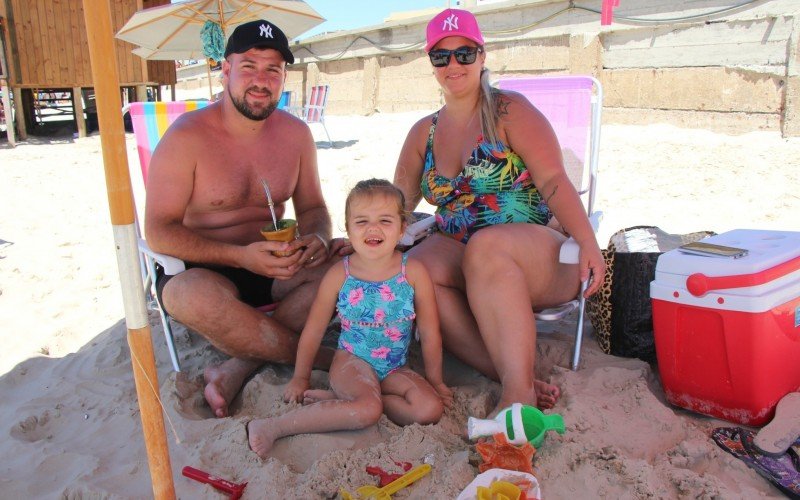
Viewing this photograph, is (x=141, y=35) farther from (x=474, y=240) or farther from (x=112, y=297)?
(x=474, y=240)

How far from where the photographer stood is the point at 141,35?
21.7 ft

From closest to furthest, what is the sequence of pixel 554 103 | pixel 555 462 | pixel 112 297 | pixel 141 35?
pixel 555 462 < pixel 554 103 < pixel 112 297 < pixel 141 35

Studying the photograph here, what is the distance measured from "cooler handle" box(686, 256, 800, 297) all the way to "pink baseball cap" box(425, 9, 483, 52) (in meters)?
1.30

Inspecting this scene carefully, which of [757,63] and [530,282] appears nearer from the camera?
[530,282]

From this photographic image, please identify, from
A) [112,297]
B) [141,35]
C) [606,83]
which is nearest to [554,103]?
[112,297]

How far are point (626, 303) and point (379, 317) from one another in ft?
3.76

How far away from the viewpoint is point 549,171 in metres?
2.51

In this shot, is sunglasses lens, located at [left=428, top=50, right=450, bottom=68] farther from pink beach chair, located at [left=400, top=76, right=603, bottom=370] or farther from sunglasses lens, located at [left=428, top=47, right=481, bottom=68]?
pink beach chair, located at [left=400, top=76, right=603, bottom=370]

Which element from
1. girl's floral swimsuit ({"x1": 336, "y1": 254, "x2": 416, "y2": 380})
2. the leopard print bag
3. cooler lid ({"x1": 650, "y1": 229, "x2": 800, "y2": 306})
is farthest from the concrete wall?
girl's floral swimsuit ({"x1": 336, "y1": 254, "x2": 416, "y2": 380})

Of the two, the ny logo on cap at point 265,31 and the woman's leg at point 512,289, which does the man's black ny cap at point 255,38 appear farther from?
the woman's leg at point 512,289

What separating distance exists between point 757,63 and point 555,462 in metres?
8.08

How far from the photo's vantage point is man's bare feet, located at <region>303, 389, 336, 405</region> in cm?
238

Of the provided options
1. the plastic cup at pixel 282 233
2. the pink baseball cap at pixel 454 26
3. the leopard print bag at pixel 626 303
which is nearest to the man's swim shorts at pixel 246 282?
the plastic cup at pixel 282 233

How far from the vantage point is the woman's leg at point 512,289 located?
2.26 metres
